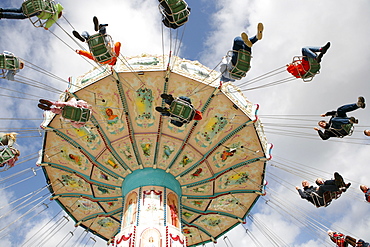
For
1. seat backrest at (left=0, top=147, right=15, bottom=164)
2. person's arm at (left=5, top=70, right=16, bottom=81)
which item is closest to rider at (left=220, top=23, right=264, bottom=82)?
person's arm at (left=5, top=70, right=16, bottom=81)

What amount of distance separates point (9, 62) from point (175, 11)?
16.5 ft

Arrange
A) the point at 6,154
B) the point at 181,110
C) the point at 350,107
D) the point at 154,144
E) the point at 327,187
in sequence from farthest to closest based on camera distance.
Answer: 1. the point at 154,144
2. the point at 327,187
3. the point at 350,107
4. the point at 6,154
5. the point at 181,110

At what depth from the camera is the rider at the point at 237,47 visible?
28.5 ft

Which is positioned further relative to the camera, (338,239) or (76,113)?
(338,239)

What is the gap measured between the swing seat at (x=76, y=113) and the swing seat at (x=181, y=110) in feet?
8.20

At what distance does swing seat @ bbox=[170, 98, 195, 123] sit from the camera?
9.21 metres

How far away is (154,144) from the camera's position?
40.9 feet

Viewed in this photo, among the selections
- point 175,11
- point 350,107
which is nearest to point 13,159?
point 175,11

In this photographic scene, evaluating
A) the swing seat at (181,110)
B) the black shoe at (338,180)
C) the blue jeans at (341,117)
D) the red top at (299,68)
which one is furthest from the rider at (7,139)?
the black shoe at (338,180)

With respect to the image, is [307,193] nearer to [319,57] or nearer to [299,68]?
[299,68]

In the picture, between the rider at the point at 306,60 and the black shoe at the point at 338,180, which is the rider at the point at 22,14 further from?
the black shoe at the point at 338,180

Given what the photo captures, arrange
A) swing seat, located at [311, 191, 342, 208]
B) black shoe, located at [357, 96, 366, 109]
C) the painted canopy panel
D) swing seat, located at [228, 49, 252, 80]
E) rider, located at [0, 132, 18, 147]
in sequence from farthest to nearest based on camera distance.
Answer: the painted canopy panel < swing seat, located at [311, 191, 342, 208] < rider, located at [0, 132, 18, 147] < black shoe, located at [357, 96, 366, 109] < swing seat, located at [228, 49, 252, 80]

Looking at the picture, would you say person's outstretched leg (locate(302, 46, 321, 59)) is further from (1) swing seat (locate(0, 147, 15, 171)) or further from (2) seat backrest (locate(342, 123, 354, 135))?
(1) swing seat (locate(0, 147, 15, 171))

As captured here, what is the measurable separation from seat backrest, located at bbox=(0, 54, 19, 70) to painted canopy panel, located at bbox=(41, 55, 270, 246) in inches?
82.1
